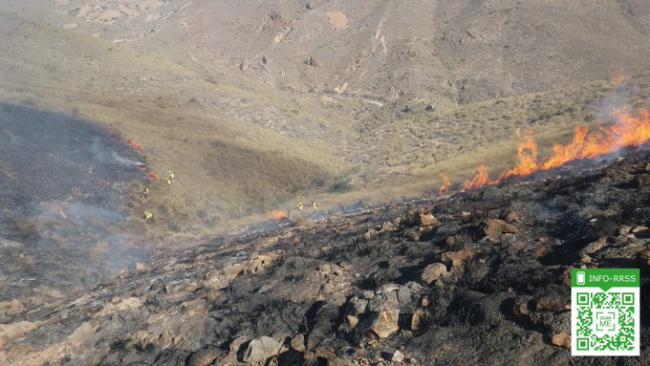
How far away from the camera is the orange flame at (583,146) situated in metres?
31.0

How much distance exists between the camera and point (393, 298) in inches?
444

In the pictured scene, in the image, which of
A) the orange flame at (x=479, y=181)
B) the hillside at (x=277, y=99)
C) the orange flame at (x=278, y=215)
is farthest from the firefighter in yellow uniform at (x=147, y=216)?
the orange flame at (x=479, y=181)

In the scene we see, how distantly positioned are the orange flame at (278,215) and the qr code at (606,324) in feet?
82.3

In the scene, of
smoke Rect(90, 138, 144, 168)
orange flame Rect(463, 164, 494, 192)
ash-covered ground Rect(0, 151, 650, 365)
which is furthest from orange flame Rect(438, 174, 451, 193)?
smoke Rect(90, 138, 144, 168)

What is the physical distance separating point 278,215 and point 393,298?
75.6 feet

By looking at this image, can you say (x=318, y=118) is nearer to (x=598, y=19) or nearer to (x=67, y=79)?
(x=67, y=79)

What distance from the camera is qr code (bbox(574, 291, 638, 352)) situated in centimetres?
793

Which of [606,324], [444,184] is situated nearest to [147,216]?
[444,184]

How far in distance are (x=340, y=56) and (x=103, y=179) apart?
174 feet

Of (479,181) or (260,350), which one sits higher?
(479,181)

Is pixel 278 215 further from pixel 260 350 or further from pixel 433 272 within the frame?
→ pixel 260 350

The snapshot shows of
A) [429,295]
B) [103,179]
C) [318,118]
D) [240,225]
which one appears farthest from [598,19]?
[429,295]

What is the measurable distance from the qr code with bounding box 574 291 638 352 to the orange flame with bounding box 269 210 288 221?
2509 cm

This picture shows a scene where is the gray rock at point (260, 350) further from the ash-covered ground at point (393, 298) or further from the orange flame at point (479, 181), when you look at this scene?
the orange flame at point (479, 181)
